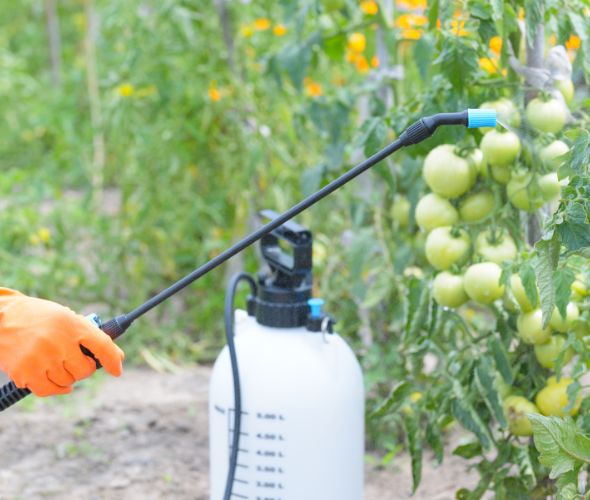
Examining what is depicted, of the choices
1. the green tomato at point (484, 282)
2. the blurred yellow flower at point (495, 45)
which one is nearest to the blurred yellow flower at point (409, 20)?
the blurred yellow flower at point (495, 45)

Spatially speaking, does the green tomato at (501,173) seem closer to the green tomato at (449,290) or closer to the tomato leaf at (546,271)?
the green tomato at (449,290)

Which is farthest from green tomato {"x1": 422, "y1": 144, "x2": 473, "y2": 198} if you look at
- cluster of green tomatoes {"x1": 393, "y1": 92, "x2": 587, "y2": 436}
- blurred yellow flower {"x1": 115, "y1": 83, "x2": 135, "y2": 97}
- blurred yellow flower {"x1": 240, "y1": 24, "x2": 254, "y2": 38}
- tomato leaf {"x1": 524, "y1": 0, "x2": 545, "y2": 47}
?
blurred yellow flower {"x1": 115, "y1": 83, "x2": 135, "y2": 97}

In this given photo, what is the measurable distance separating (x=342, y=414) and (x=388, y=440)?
2.43ft

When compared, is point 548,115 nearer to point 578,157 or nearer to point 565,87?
point 565,87

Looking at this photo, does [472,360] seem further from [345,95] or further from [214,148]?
[214,148]

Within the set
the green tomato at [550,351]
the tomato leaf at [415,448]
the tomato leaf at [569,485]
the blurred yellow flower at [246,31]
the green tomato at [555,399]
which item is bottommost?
the tomato leaf at [415,448]

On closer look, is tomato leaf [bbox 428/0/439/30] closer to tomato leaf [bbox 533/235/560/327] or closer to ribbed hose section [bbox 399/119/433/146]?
ribbed hose section [bbox 399/119/433/146]

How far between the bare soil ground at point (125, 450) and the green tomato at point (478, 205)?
775mm

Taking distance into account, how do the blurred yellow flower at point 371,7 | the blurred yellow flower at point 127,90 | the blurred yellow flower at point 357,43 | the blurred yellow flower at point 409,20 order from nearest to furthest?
the blurred yellow flower at point 371,7
the blurred yellow flower at point 409,20
the blurred yellow flower at point 357,43
the blurred yellow flower at point 127,90

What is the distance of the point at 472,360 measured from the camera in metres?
1.78

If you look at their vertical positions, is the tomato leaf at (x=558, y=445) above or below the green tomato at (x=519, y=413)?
above

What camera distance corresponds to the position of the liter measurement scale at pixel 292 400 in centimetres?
169

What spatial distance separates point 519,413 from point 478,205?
0.37m

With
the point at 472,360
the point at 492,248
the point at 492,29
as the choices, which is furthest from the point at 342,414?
the point at 492,29
